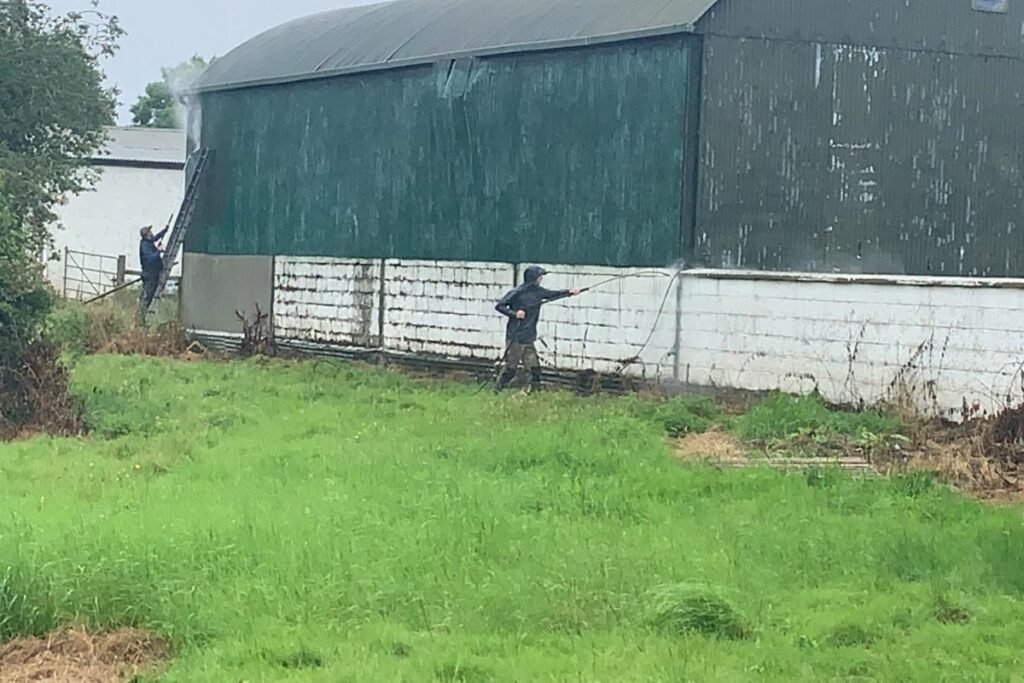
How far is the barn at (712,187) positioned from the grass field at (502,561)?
9.07 ft

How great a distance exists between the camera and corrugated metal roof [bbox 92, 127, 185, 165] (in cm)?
4484

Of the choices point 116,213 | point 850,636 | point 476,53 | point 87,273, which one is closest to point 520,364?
point 476,53

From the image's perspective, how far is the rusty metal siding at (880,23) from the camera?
61.6ft

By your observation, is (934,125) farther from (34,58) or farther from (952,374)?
(34,58)

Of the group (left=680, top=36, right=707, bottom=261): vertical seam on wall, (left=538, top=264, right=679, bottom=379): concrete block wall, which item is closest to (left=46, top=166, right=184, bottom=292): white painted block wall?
(left=538, top=264, right=679, bottom=379): concrete block wall

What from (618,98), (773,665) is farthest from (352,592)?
(618,98)

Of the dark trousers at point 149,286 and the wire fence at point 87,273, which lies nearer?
the dark trousers at point 149,286

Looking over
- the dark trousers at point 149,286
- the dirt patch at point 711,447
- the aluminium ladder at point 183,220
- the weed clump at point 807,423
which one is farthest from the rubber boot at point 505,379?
the dark trousers at point 149,286

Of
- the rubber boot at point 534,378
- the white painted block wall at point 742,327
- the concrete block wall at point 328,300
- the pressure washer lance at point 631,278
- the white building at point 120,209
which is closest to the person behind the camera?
the white painted block wall at point 742,327

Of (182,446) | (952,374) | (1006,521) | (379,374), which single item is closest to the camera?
(1006,521)

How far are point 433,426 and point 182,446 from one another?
2.66 m

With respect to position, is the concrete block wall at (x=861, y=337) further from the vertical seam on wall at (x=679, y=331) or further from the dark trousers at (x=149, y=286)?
the dark trousers at (x=149, y=286)

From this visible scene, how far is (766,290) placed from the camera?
17.2 meters

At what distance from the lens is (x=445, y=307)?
22453 millimetres
